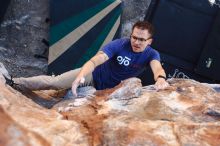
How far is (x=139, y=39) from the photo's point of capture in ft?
11.4

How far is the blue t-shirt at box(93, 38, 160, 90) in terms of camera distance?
3.67 meters

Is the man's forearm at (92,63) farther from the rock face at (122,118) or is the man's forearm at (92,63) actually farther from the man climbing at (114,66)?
the rock face at (122,118)

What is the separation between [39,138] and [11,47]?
426 centimetres

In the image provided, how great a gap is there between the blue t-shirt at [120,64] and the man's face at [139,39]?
0.08 m

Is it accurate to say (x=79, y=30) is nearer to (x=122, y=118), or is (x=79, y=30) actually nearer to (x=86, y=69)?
(x=86, y=69)

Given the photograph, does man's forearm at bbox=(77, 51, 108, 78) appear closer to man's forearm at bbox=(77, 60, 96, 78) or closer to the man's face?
man's forearm at bbox=(77, 60, 96, 78)

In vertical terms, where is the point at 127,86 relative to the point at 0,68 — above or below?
above

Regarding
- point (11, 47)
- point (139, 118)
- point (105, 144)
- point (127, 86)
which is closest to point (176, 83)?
point (127, 86)

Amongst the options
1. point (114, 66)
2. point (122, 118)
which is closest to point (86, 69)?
point (114, 66)

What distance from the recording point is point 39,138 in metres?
2.26

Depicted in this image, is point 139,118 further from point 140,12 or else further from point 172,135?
point 140,12

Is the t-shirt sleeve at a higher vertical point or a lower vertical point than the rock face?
higher

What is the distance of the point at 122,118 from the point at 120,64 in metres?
1.17

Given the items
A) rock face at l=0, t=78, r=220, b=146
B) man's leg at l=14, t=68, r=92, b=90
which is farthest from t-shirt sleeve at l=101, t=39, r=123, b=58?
rock face at l=0, t=78, r=220, b=146
